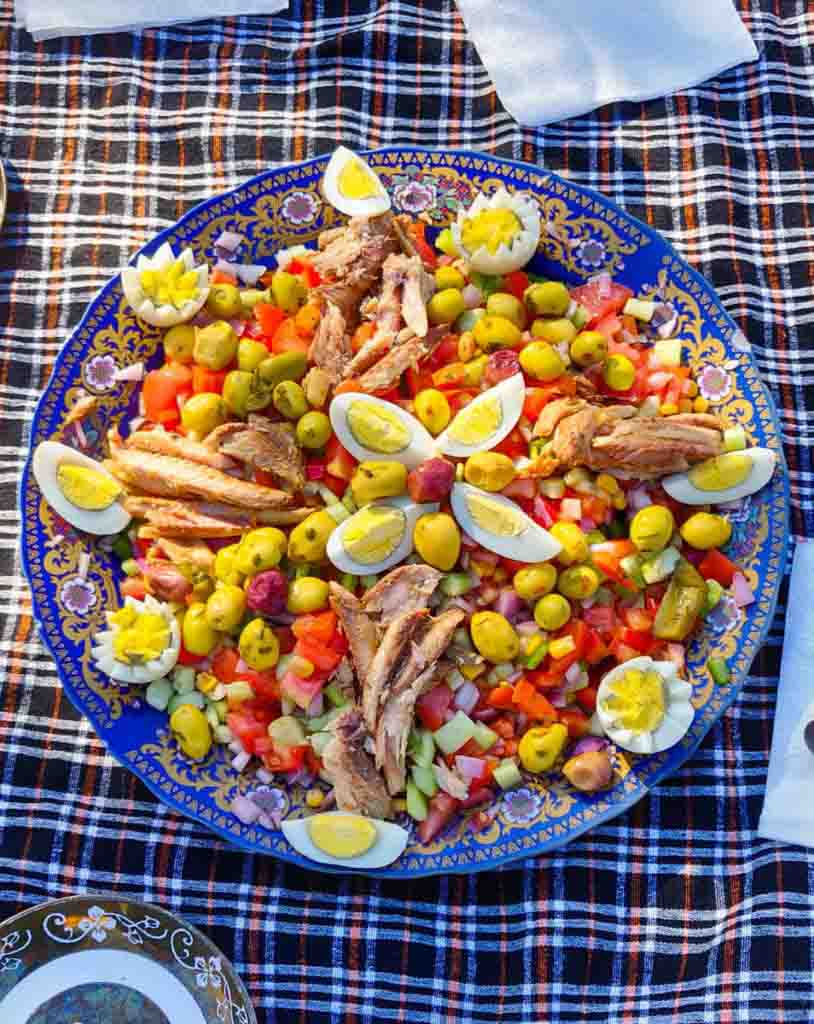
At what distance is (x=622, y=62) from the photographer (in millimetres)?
3365

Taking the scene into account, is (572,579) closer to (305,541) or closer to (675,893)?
(305,541)

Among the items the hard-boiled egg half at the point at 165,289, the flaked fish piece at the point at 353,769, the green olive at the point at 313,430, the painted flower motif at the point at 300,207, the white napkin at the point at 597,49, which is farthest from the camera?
the white napkin at the point at 597,49

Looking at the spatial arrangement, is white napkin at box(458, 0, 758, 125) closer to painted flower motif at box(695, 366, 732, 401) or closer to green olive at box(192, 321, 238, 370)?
painted flower motif at box(695, 366, 732, 401)

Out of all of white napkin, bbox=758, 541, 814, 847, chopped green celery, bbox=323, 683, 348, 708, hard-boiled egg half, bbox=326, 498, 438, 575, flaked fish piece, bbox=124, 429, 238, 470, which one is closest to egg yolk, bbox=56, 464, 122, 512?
flaked fish piece, bbox=124, 429, 238, 470

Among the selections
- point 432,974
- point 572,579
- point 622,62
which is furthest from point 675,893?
point 622,62

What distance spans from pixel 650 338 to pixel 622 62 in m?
0.94

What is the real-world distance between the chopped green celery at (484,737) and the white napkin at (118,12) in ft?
7.06

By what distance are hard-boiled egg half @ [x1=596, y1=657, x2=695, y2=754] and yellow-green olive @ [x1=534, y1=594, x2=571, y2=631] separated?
17 cm

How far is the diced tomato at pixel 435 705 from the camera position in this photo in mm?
2699

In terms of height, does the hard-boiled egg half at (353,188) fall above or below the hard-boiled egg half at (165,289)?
above

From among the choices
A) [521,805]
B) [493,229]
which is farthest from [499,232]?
[521,805]

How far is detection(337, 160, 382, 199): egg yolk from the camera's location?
9.46 ft

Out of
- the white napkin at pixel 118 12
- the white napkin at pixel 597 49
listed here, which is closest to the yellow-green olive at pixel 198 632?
the white napkin at pixel 597 49

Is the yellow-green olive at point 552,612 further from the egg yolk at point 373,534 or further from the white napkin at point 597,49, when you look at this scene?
the white napkin at point 597,49
